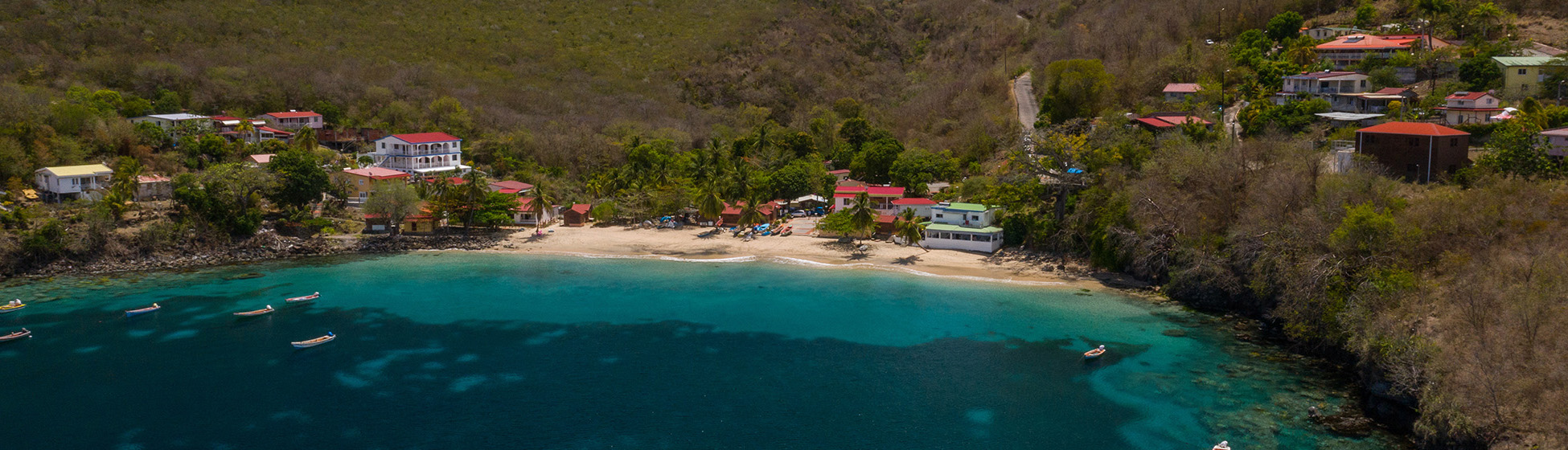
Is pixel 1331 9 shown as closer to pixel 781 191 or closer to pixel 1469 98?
pixel 1469 98

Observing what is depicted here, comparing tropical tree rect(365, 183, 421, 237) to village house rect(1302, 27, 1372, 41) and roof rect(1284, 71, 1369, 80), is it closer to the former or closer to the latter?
roof rect(1284, 71, 1369, 80)

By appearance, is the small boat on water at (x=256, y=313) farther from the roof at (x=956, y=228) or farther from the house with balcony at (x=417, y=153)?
the roof at (x=956, y=228)

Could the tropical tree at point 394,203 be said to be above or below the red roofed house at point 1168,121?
below

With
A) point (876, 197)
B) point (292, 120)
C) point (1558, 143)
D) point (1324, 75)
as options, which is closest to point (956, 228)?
point (876, 197)

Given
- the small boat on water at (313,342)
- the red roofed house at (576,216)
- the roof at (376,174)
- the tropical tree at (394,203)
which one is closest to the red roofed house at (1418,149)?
the red roofed house at (576,216)

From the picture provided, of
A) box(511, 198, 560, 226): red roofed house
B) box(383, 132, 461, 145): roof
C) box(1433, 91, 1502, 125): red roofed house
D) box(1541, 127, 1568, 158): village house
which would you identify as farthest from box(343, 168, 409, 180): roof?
box(1541, 127, 1568, 158): village house

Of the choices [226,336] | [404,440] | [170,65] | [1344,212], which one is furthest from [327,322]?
[170,65]
